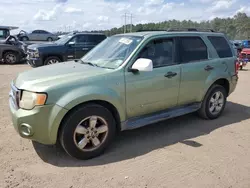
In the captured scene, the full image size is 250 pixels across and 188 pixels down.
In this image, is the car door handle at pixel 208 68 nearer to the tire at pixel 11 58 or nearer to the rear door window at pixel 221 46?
the rear door window at pixel 221 46

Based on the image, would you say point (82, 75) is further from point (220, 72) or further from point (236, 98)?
point (236, 98)

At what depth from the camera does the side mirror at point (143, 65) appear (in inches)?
146

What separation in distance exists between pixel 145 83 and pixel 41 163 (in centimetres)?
191

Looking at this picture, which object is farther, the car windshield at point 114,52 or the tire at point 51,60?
the tire at point 51,60

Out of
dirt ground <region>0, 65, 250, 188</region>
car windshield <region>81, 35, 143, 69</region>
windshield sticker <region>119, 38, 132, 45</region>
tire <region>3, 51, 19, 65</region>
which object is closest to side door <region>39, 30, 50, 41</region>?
tire <region>3, 51, 19, 65</region>

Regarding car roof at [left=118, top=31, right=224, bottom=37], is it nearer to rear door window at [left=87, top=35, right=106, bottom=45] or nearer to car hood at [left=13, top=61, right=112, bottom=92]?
car hood at [left=13, top=61, right=112, bottom=92]

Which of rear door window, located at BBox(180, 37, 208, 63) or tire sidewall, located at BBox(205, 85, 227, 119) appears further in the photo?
tire sidewall, located at BBox(205, 85, 227, 119)

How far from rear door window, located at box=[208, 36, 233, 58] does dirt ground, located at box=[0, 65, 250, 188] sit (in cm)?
154

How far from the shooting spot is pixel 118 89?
12.3 ft

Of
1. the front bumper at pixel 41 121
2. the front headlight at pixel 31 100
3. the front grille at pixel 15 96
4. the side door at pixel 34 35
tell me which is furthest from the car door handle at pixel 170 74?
the side door at pixel 34 35

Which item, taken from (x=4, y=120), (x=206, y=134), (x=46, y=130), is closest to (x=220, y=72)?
(x=206, y=134)

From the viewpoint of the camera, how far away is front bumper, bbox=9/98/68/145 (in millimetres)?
3234

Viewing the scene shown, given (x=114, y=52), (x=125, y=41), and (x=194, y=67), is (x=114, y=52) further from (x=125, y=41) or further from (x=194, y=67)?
(x=194, y=67)

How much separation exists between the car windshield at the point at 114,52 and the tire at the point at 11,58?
39.3 feet
